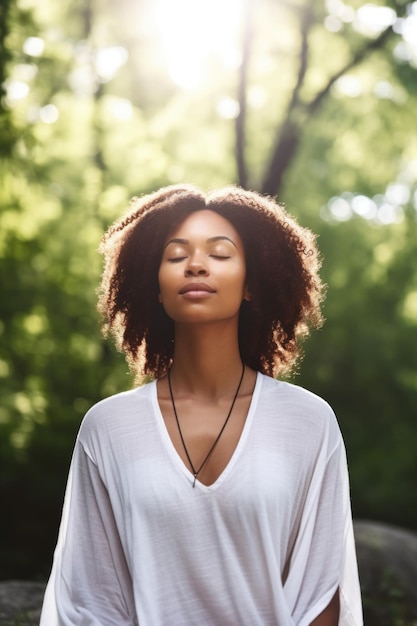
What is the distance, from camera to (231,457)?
9.45ft

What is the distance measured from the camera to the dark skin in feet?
9.61

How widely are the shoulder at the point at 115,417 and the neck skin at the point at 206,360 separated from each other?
0.13 m

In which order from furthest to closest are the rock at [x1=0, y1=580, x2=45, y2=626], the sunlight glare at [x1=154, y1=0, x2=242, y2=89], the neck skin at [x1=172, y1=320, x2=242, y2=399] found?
the sunlight glare at [x1=154, y1=0, x2=242, y2=89] → the rock at [x1=0, y1=580, x2=45, y2=626] → the neck skin at [x1=172, y1=320, x2=242, y2=399]

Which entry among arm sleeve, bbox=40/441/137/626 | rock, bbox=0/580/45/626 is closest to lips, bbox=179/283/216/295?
arm sleeve, bbox=40/441/137/626

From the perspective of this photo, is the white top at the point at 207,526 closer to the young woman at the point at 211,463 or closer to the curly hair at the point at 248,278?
the young woman at the point at 211,463

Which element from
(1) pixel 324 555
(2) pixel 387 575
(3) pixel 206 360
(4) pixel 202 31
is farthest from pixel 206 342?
(4) pixel 202 31

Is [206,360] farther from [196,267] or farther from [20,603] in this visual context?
[20,603]

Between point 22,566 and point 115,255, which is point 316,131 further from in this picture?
point 115,255

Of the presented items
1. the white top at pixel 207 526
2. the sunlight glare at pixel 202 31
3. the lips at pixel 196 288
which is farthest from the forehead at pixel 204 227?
the sunlight glare at pixel 202 31

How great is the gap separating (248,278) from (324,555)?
88cm

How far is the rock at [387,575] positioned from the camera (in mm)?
6867

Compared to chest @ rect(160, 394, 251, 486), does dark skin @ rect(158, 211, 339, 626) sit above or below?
above

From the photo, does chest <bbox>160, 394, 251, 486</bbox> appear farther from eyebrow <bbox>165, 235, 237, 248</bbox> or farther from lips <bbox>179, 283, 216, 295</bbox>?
eyebrow <bbox>165, 235, 237, 248</bbox>

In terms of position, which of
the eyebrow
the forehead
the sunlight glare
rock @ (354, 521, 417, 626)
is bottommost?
rock @ (354, 521, 417, 626)
